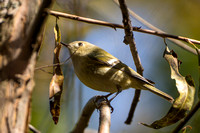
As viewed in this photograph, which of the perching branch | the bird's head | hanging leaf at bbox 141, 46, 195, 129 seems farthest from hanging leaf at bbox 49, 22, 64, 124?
the bird's head

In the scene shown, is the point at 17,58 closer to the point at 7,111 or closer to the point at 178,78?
the point at 7,111

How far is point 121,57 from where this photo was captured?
3836 mm

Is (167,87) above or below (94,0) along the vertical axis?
below

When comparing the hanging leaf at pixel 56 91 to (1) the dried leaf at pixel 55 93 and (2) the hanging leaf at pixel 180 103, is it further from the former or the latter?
(2) the hanging leaf at pixel 180 103

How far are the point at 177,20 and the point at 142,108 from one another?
7.53 feet

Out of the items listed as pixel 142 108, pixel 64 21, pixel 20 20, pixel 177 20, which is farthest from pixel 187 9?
pixel 20 20

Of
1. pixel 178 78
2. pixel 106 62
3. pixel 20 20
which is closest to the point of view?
pixel 20 20

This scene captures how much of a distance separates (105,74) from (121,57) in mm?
1035

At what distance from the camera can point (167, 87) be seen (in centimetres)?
510

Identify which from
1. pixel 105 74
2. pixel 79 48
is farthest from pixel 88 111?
pixel 79 48

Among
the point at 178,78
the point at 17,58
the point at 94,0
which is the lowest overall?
the point at 178,78

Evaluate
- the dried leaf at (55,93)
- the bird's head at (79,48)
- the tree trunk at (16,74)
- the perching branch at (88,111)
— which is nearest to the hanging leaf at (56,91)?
the dried leaf at (55,93)

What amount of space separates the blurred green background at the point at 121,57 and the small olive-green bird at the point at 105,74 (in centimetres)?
51

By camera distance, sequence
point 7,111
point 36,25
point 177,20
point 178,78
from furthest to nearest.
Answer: point 177,20 → point 178,78 → point 7,111 → point 36,25
